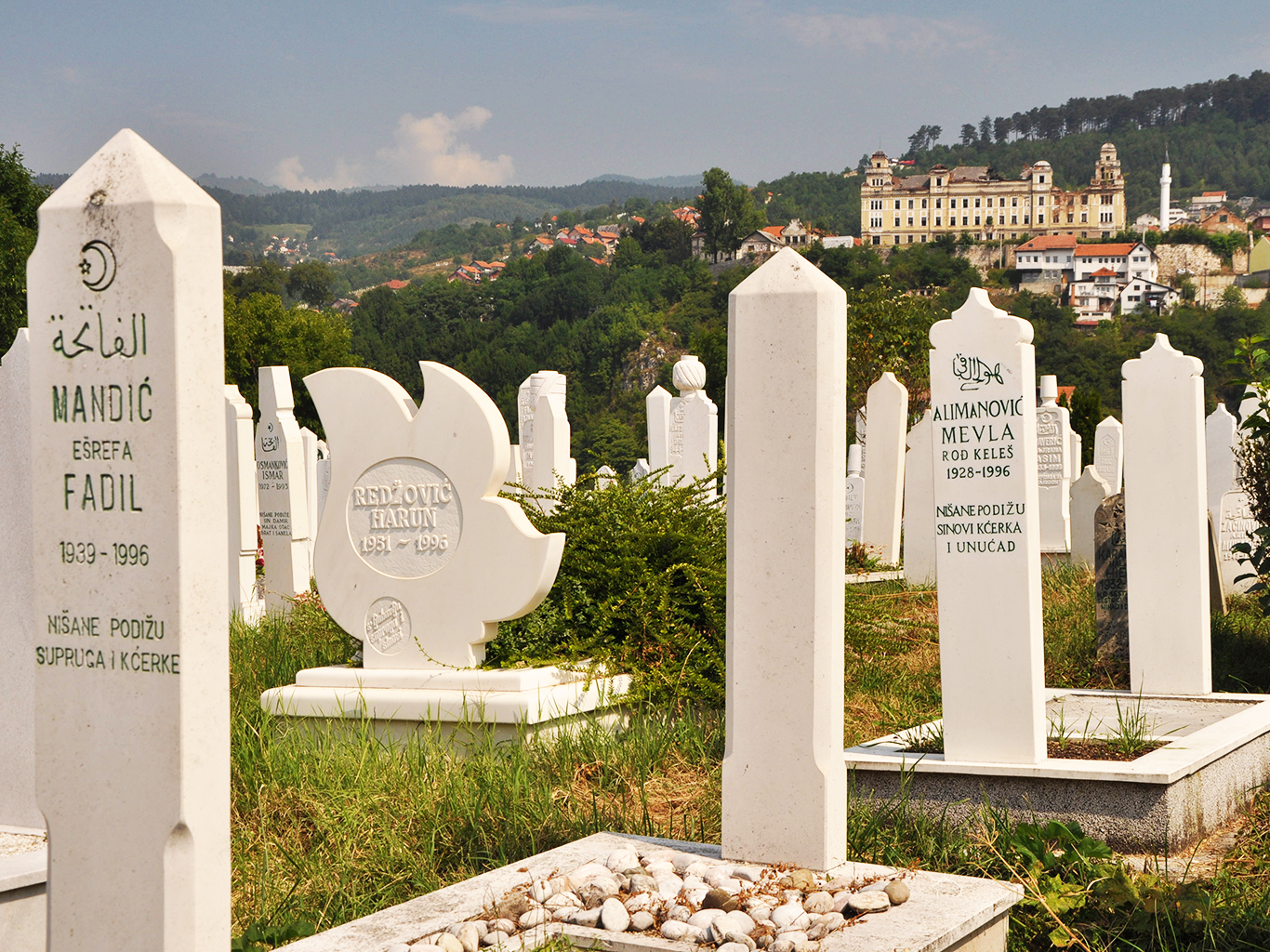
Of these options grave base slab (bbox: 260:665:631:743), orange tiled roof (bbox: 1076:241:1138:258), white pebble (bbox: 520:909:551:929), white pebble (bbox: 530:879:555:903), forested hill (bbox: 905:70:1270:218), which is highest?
forested hill (bbox: 905:70:1270:218)

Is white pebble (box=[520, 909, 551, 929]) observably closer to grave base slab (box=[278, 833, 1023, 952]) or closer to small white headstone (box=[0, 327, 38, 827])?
grave base slab (box=[278, 833, 1023, 952])

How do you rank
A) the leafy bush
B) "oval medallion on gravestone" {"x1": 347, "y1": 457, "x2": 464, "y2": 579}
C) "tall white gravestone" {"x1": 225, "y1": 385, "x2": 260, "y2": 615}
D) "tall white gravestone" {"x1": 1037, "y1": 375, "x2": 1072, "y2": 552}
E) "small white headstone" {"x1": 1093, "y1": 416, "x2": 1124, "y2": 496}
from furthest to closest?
"small white headstone" {"x1": 1093, "y1": 416, "x2": 1124, "y2": 496}, "tall white gravestone" {"x1": 1037, "y1": 375, "x2": 1072, "y2": 552}, "tall white gravestone" {"x1": 225, "y1": 385, "x2": 260, "y2": 615}, the leafy bush, "oval medallion on gravestone" {"x1": 347, "y1": 457, "x2": 464, "y2": 579}

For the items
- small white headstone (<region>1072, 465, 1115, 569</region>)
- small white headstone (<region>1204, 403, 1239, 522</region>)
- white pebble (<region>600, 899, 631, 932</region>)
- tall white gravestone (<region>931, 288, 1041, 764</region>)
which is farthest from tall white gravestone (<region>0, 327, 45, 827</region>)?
small white headstone (<region>1204, 403, 1239, 522</region>)

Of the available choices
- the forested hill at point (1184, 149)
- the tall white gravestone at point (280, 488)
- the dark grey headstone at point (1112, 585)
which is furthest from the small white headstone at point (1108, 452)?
the forested hill at point (1184, 149)

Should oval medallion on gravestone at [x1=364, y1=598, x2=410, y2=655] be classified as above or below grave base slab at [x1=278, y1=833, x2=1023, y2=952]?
above

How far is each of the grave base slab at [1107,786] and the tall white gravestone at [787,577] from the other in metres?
1.11

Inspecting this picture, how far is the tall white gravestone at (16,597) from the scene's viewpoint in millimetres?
4094

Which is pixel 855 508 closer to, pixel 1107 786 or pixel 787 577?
pixel 1107 786

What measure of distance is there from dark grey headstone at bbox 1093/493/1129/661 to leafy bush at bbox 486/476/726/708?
253 centimetres

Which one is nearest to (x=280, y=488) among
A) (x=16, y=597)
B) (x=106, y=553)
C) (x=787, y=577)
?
(x=16, y=597)

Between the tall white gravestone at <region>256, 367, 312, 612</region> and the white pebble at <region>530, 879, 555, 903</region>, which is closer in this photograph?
the white pebble at <region>530, 879, 555, 903</region>

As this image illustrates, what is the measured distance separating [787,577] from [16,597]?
255cm

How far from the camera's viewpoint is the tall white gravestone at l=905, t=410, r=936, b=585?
39.2ft

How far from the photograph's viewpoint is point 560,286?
9312cm
